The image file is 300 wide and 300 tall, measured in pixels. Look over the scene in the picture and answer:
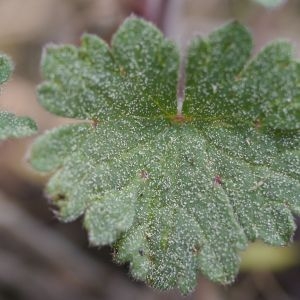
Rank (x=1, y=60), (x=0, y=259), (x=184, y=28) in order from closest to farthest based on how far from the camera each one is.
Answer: (x=1, y=60)
(x=0, y=259)
(x=184, y=28)

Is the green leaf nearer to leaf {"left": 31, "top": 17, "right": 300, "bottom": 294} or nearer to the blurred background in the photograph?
leaf {"left": 31, "top": 17, "right": 300, "bottom": 294}

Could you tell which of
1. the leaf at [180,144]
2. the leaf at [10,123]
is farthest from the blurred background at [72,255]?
the leaf at [10,123]

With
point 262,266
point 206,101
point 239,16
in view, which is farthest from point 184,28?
point 206,101

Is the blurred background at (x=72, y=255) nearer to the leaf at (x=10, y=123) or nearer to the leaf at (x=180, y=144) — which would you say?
the leaf at (x=180, y=144)

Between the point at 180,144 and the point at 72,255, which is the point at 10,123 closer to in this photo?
the point at 180,144

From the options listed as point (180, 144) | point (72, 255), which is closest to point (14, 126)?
point (180, 144)

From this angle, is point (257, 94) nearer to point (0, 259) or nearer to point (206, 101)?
point (206, 101)

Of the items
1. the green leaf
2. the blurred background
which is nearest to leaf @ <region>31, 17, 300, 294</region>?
the green leaf
